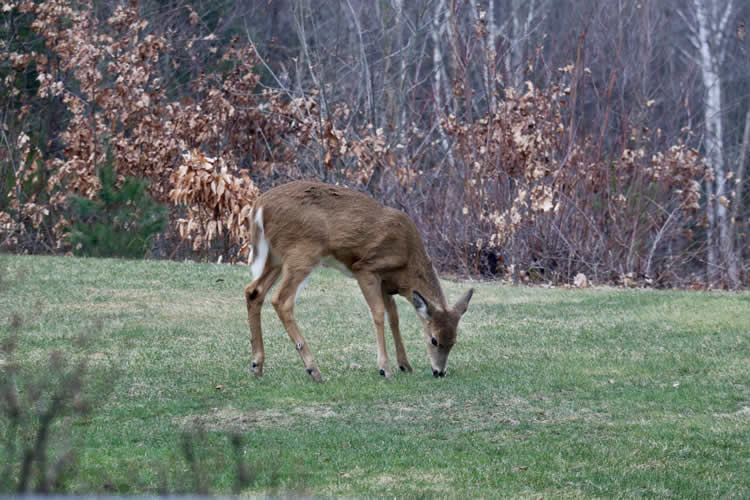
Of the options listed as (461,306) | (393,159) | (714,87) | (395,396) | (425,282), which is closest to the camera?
(395,396)

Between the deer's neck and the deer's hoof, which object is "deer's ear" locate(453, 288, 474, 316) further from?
the deer's hoof

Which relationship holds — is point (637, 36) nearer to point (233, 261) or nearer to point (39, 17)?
point (233, 261)

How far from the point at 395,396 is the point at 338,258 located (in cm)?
136

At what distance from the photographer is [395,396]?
7.90 metres

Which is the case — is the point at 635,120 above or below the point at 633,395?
above

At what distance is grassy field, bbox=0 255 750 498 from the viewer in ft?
18.9

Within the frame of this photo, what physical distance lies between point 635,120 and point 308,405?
12515 mm

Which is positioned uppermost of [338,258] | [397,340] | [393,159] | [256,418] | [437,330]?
[393,159]

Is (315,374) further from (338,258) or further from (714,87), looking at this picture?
(714,87)

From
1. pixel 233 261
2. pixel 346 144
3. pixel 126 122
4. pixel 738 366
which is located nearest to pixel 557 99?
pixel 346 144

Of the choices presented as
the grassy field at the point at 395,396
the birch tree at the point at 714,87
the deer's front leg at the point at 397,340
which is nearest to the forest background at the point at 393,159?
the birch tree at the point at 714,87

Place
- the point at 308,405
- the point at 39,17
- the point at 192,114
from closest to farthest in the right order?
1. the point at 308,405
2. the point at 192,114
3. the point at 39,17

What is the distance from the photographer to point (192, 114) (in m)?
18.6

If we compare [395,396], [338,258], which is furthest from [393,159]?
[395,396]
